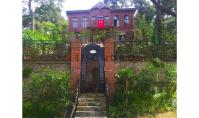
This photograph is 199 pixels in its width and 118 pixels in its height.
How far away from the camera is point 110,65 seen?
19.7 feet

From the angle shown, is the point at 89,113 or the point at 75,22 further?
the point at 89,113

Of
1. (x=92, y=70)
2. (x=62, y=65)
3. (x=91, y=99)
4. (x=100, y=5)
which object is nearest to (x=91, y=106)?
(x=91, y=99)

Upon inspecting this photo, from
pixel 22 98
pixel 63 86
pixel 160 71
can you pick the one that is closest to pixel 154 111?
pixel 160 71

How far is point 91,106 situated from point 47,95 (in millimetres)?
453

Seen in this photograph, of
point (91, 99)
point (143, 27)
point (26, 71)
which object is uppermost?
point (143, 27)

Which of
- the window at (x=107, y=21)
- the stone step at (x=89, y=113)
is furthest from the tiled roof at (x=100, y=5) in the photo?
the stone step at (x=89, y=113)

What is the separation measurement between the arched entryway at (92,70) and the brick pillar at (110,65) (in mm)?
43

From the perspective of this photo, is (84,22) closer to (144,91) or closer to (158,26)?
(158,26)

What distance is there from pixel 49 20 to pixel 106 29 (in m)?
0.57

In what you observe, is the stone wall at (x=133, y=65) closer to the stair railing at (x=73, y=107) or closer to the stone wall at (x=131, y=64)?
the stone wall at (x=131, y=64)

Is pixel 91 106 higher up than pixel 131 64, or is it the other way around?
pixel 131 64

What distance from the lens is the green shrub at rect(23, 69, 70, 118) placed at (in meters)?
5.97

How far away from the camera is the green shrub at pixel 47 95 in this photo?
5.97 metres
